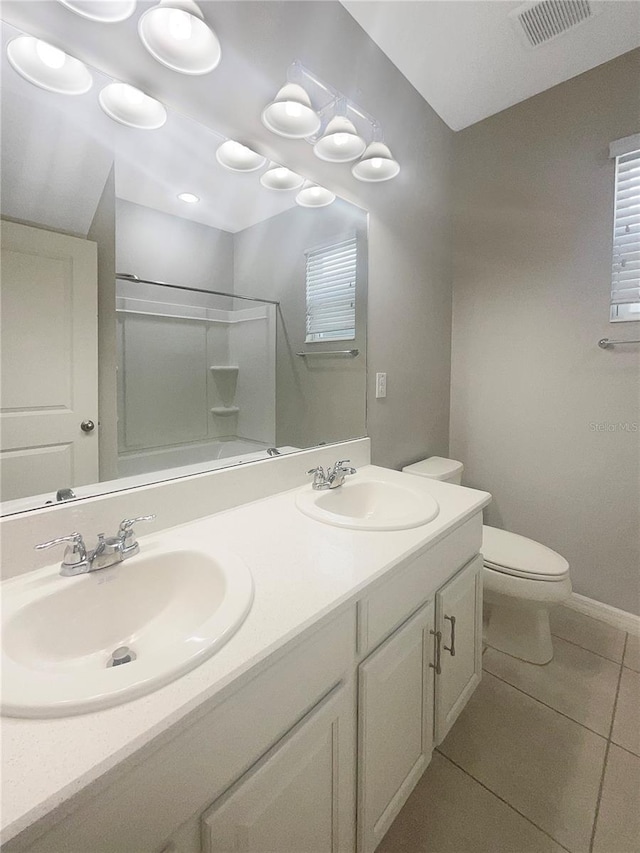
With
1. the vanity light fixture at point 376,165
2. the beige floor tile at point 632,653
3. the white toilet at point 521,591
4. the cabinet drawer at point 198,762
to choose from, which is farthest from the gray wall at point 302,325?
the beige floor tile at point 632,653

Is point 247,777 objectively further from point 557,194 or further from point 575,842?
point 557,194

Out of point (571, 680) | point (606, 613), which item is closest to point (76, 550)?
point (571, 680)

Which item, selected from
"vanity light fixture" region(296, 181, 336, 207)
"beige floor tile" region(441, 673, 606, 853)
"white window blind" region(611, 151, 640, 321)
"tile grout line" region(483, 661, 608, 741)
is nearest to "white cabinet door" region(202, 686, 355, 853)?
"beige floor tile" region(441, 673, 606, 853)

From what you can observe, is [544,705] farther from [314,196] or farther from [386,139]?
[386,139]

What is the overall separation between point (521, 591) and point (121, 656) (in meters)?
1.40

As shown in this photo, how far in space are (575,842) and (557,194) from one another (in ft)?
8.02

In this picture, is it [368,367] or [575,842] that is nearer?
[575,842]

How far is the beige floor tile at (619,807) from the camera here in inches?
38.5

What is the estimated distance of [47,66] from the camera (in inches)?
32.1

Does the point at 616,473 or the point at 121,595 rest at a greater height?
the point at 616,473

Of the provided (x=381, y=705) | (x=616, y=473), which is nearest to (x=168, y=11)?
(x=381, y=705)

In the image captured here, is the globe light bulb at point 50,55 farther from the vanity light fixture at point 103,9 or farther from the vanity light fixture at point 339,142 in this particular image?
the vanity light fixture at point 339,142

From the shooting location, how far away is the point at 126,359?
0.98 metres

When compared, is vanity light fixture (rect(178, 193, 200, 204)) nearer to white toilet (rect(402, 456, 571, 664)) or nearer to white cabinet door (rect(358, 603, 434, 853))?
white cabinet door (rect(358, 603, 434, 853))
